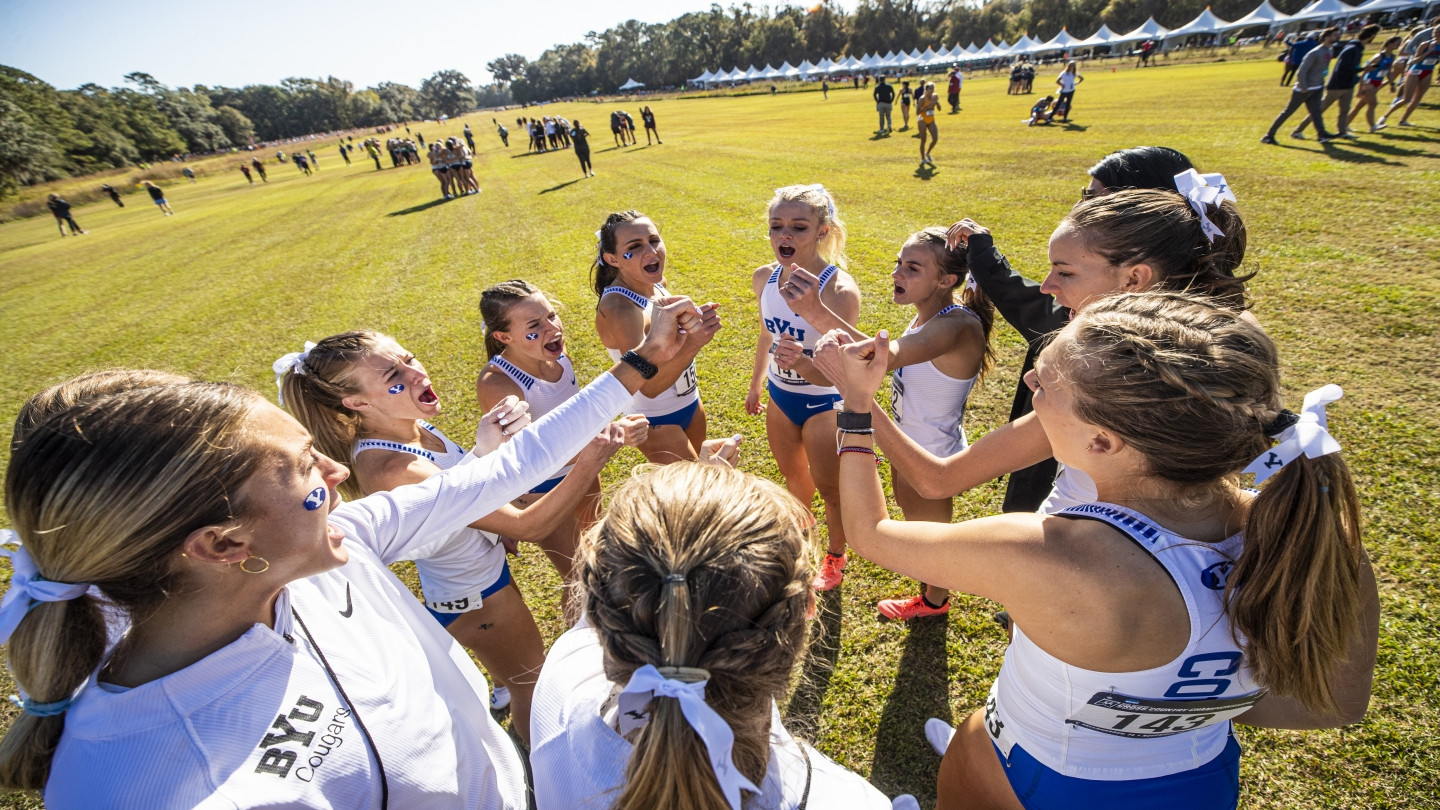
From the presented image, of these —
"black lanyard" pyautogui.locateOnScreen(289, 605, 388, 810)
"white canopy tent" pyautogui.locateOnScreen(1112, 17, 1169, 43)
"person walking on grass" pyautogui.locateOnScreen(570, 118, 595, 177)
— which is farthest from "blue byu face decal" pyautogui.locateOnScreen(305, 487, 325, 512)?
"white canopy tent" pyautogui.locateOnScreen(1112, 17, 1169, 43)

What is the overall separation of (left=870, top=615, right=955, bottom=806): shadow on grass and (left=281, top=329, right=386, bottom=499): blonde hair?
2.96 meters

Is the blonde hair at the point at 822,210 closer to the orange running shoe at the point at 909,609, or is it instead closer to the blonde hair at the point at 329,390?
the orange running shoe at the point at 909,609

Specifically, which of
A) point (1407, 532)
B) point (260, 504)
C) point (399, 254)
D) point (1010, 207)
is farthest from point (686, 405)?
point (399, 254)

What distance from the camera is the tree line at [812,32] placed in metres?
65.2

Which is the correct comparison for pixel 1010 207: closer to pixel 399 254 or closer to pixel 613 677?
pixel 613 677

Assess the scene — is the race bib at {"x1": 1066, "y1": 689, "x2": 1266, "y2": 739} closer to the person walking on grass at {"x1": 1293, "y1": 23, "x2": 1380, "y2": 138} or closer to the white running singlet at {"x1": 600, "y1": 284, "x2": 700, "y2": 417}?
the white running singlet at {"x1": 600, "y1": 284, "x2": 700, "y2": 417}

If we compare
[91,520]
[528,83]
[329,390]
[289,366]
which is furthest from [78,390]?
[528,83]

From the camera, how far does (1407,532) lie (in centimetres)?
356

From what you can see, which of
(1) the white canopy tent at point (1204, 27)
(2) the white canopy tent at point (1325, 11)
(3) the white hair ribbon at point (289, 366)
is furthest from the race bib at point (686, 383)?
(1) the white canopy tent at point (1204, 27)

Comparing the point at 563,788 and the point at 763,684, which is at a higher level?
the point at 763,684

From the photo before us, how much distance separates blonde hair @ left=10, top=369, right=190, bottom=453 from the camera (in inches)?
51.0

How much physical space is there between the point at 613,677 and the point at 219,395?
1.21 m

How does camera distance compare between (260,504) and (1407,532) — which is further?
(1407,532)

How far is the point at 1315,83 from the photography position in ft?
39.0
